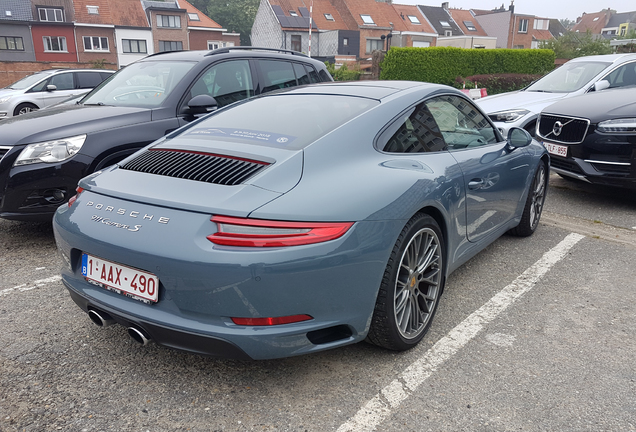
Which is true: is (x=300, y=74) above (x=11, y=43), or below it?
below

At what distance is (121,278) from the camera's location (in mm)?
2236

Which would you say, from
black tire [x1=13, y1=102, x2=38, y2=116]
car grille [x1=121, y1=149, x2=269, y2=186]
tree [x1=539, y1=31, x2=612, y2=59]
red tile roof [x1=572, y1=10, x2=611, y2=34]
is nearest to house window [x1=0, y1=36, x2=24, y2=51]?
black tire [x1=13, y1=102, x2=38, y2=116]

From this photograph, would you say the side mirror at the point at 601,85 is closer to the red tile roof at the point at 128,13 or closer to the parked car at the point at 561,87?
the parked car at the point at 561,87

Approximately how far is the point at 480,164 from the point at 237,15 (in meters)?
79.3

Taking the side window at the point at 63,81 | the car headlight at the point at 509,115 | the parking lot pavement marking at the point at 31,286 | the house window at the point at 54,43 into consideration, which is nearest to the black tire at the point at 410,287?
the parking lot pavement marking at the point at 31,286

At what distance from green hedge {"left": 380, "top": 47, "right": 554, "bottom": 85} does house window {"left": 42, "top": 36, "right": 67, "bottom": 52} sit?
34448 mm

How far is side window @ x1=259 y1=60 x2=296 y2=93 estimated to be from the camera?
215 inches

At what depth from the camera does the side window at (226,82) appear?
16.2 feet

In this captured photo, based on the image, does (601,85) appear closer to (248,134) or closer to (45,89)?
(248,134)

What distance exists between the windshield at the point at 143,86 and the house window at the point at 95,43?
4850 cm

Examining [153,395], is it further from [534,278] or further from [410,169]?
[534,278]

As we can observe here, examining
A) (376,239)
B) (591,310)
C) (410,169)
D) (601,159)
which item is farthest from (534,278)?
(601,159)

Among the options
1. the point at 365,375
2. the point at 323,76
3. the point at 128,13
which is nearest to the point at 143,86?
the point at 323,76

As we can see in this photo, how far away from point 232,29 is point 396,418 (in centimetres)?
8084
